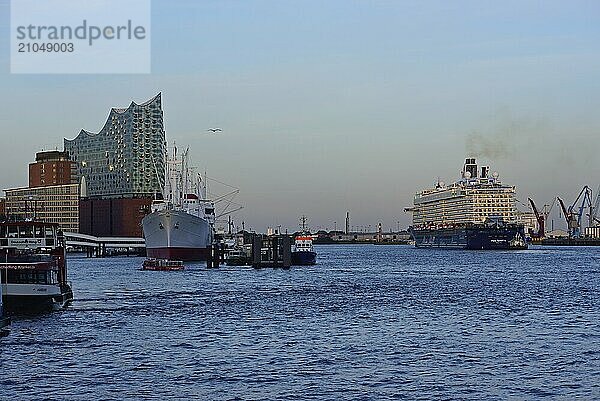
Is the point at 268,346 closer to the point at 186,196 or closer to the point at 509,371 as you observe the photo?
the point at 509,371

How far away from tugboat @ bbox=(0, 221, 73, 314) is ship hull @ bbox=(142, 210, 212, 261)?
61147mm

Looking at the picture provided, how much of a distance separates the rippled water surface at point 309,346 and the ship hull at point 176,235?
45245mm

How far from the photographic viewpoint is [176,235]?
114750 millimetres

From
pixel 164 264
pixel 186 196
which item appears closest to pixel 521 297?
pixel 164 264

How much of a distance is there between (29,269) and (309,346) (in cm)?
1696

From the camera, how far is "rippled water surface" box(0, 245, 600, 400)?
1128 inches

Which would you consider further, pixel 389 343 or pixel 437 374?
pixel 389 343

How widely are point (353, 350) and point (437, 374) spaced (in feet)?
19.6

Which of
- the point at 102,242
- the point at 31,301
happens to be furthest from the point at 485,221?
the point at 31,301

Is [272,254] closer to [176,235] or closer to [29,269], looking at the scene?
[176,235]

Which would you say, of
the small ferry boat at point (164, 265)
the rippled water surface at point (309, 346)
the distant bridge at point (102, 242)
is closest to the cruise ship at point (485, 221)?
the distant bridge at point (102, 242)

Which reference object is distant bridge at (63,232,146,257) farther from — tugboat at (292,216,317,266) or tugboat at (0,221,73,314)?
tugboat at (0,221,73,314)

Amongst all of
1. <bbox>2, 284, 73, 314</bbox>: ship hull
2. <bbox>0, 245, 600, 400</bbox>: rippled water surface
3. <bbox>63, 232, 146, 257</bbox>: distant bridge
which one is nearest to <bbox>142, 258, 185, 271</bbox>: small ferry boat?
<bbox>0, 245, 600, 400</bbox>: rippled water surface

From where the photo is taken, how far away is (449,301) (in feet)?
195
